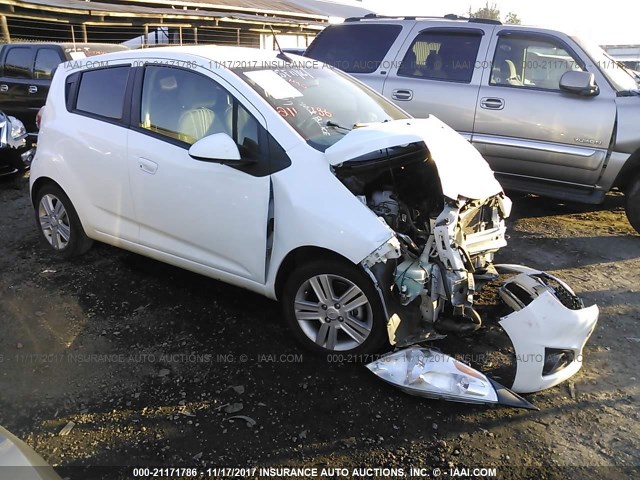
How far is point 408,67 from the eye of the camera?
19.3ft

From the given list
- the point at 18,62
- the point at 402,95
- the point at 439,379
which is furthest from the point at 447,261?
the point at 18,62

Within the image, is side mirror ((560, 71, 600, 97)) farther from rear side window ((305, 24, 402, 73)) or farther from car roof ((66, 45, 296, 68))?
car roof ((66, 45, 296, 68))

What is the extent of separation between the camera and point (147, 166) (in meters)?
3.62

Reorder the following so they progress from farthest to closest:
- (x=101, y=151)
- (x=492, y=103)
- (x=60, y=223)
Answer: (x=492, y=103)
(x=60, y=223)
(x=101, y=151)

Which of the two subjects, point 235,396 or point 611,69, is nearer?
point 235,396

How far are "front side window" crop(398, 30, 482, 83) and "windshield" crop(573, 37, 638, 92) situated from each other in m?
1.04

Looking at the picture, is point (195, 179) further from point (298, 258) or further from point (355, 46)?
point (355, 46)

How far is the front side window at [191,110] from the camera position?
3.28 metres

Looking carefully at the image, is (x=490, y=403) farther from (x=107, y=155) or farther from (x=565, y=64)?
(x=565, y=64)

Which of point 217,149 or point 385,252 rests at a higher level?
point 217,149

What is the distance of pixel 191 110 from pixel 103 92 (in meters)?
0.97

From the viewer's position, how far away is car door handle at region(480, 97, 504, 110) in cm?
538

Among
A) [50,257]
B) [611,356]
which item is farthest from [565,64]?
[50,257]

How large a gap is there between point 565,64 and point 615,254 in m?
2.00
